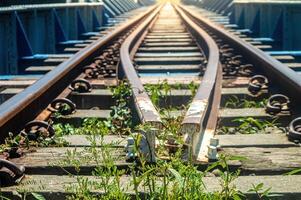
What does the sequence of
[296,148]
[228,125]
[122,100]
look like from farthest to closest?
[122,100] < [228,125] < [296,148]

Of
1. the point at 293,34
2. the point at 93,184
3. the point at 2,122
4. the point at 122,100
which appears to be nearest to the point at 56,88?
the point at 122,100

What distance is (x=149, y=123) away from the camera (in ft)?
9.29

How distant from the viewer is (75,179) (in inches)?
106

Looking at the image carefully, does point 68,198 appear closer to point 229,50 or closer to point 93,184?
point 93,184

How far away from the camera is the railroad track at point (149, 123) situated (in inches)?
106

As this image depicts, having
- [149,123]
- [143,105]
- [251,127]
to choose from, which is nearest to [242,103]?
[251,127]

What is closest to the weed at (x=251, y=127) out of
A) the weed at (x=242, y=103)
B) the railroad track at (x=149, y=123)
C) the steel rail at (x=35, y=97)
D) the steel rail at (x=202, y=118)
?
the railroad track at (x=149, y=123)

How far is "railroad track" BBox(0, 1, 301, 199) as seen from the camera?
8.82 ft

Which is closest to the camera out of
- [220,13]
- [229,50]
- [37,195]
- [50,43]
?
[37,195]

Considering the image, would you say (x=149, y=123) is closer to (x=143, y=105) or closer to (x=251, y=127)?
(x=143, y=105)

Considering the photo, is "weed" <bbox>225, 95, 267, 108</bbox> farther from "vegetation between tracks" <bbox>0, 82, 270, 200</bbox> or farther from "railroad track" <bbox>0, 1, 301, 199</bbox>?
"vegetation between tracks" <bbox>0, 82, 270, 200</bbox>

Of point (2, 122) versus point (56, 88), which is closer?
point (2, 122)

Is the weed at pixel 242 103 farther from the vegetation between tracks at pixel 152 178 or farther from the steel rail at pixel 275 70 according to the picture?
the vegetation between tracks at pixel 152 178

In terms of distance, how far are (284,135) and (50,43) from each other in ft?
20.4
